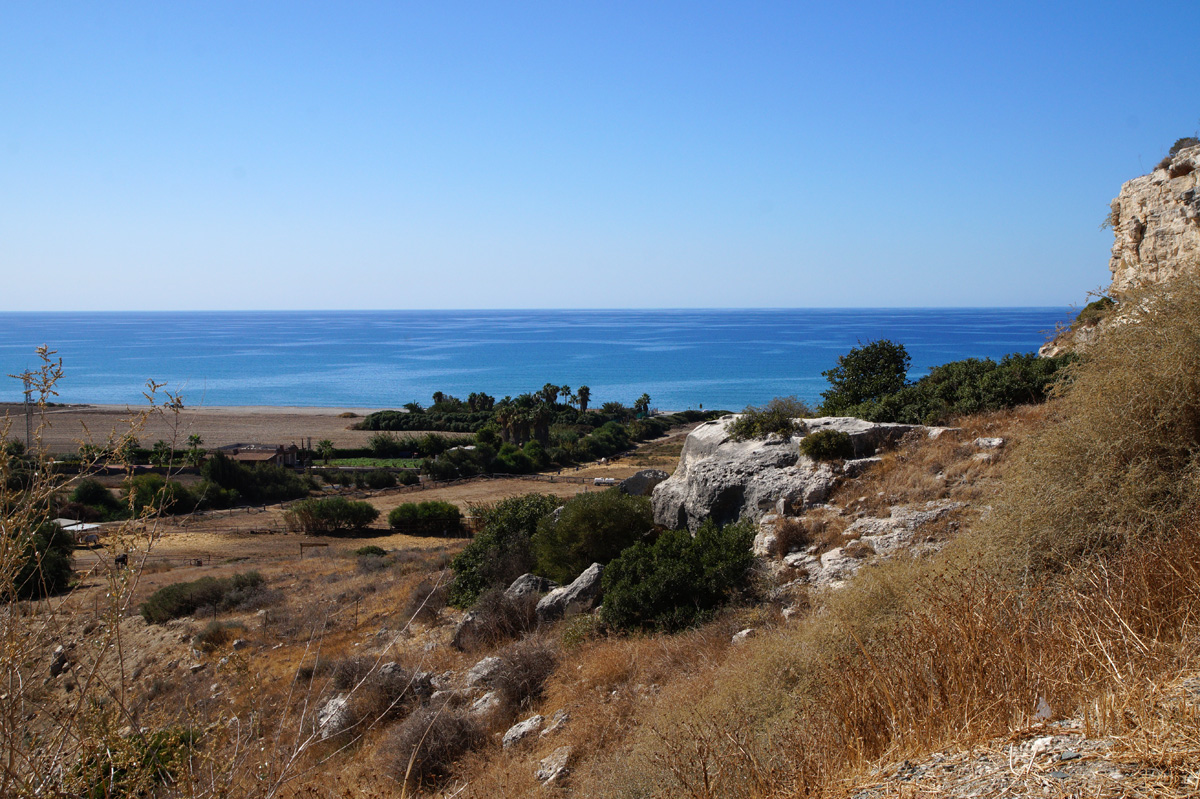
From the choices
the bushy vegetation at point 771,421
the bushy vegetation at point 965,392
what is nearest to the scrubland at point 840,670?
the bushy vegetation at point 965,392

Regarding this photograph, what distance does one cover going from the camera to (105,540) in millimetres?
3461

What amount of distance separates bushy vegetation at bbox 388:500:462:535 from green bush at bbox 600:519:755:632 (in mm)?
30778

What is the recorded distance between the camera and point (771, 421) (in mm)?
16344

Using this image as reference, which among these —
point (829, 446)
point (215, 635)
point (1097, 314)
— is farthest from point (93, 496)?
point (1097, 314)

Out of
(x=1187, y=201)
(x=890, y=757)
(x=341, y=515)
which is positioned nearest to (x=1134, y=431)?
(x=890, y=757)

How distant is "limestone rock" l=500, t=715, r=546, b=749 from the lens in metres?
8.86

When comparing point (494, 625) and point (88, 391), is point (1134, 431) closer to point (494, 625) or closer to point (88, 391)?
point (494, 625)

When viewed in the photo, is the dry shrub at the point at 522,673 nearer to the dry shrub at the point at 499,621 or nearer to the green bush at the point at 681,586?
the green bush at the point at 681,586

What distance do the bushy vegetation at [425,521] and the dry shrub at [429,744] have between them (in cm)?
3268

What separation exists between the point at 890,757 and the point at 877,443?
1176 centimetres

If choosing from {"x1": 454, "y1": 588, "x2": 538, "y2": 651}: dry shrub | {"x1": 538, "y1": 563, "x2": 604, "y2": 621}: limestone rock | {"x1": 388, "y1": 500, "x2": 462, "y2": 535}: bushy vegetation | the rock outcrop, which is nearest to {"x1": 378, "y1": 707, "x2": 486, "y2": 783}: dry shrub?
{"x1": 454, "y1": 588, "x2": 538, "y2": 651}: dry shrub

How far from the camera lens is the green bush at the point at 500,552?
17734mm

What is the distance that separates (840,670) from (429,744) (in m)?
5.74

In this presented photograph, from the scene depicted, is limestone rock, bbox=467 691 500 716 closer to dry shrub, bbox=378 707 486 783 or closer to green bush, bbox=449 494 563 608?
dry shrub, bbox=378 707 486 783
